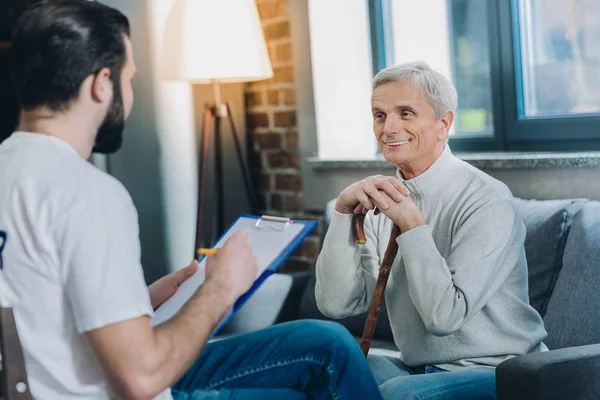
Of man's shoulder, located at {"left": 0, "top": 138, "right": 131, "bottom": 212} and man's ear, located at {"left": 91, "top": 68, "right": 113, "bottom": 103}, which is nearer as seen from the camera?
man's shoulder, located at {"left": 0, "top": 138, "right": 131, "bottom": 212}

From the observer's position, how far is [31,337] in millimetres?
1355

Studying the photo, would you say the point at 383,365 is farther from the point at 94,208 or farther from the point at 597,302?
the point at 94,208

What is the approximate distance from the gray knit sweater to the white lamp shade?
1333 mm

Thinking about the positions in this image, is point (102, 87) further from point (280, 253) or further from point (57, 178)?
point (280, 253)

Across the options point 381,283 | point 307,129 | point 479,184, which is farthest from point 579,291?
point 307,129

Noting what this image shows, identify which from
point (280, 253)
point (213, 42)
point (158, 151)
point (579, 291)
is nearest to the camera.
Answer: point (280, 253)

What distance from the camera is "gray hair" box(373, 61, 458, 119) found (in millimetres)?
2115

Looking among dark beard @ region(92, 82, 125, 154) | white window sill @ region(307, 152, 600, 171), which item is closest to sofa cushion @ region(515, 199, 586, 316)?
white window sill @ region(307, 152, 600, 171)

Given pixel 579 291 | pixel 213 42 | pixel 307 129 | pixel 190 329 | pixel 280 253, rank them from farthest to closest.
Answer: pixel 307 129 → pixel 213 42 → pixel 579 291 → pixel 280 253 → pixel 190 329

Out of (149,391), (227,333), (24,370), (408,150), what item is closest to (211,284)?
(149,391)

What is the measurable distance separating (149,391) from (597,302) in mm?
1302

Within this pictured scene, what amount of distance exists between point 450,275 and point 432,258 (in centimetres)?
6

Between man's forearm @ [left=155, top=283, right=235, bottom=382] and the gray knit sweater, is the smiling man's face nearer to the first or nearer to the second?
the gray knit sweater

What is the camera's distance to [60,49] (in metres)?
1.38
